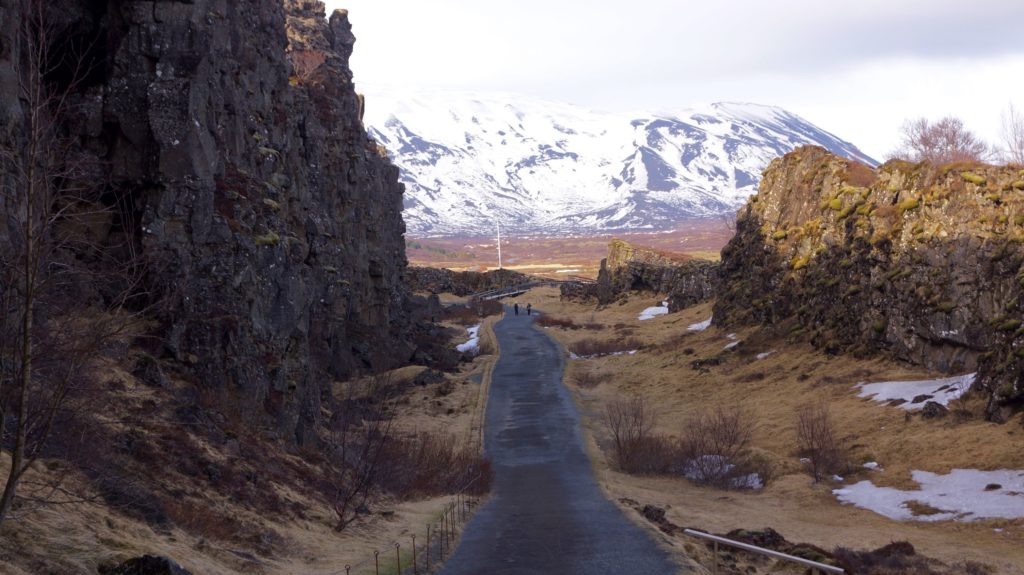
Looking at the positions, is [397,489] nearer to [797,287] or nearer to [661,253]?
[797,287]

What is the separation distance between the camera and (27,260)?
9.55 meters

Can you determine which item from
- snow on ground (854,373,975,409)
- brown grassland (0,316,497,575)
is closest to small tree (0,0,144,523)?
brown grassland (0,316,497,575)

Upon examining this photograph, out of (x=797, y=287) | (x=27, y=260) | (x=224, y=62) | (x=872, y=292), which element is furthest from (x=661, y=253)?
(x=27, y=260)

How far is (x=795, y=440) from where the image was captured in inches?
1329

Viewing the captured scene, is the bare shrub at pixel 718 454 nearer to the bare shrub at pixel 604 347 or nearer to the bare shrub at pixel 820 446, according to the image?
the bare shrub at pixel 820 446

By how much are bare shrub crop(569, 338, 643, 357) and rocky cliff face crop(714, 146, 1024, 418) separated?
355 inches

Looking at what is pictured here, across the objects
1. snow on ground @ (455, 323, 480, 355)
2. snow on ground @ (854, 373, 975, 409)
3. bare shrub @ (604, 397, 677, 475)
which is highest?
snow on ground @ (854, 373, 975, 409)

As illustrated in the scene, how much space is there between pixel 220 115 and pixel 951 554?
21437mm

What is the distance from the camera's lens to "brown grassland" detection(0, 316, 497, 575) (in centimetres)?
1162

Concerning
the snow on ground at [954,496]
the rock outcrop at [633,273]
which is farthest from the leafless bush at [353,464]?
the rock outcrop at [633,273]

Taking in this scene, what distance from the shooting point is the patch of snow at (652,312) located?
3632 inches

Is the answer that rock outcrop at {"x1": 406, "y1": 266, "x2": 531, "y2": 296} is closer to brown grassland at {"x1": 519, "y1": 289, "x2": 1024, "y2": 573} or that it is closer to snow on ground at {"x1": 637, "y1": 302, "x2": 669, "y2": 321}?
snow on ground at {"x1": 637, "y1": 302, "x2": 669, "y2": 321}

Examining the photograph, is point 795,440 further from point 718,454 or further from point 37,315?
point 37,315

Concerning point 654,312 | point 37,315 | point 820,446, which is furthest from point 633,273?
point 37,315
